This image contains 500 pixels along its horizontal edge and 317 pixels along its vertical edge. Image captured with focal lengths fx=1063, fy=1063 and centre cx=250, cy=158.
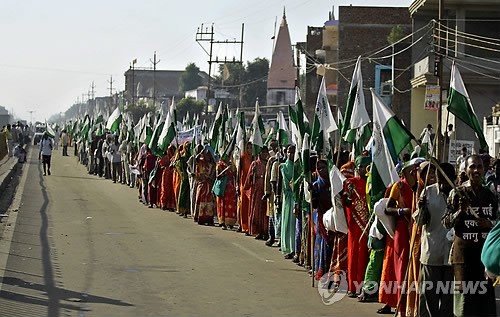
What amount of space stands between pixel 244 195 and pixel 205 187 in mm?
2373

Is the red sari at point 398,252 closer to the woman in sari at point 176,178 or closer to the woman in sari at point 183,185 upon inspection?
the woman in sari at point 183,185

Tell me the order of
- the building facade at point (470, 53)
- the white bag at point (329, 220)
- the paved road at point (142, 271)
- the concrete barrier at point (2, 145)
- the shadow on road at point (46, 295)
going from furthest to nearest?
the concrete barrier at point (2, 145) < the building facade at point (470, 53) < the white bag at point (329, 220) < the paved road at point (142, 271) < the shadow on road at point (46, 295)

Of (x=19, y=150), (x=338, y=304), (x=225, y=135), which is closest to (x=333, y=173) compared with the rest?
(x=338, y=304)

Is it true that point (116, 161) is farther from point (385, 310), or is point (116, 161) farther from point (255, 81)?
point (255, 81)

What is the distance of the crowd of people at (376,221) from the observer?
326 inches

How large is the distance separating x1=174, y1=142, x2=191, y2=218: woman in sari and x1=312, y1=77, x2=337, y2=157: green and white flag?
794cm

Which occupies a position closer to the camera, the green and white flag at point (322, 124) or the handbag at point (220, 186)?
the green and white flag at point (322, 124)

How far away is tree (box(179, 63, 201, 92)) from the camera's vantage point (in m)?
126

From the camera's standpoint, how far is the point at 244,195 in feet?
62.6

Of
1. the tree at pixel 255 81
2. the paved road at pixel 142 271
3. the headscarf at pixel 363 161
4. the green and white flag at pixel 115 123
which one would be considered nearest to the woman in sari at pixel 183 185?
the paved road at pixel 142 271

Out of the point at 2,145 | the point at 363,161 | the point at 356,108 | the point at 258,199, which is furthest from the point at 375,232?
the point at 2,145

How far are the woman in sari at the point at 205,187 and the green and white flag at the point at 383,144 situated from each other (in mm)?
10186

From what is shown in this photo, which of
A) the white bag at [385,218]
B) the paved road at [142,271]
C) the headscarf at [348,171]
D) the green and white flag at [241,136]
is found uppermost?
the green and white flag at [241,136]

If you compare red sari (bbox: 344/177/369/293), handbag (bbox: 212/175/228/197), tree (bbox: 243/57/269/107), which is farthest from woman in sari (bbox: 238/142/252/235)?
tree (bbox: 243/57/269/107)
